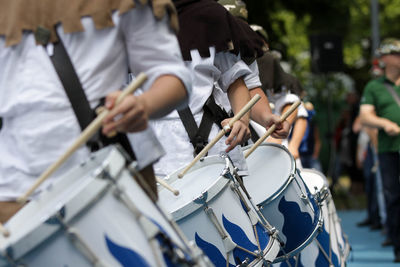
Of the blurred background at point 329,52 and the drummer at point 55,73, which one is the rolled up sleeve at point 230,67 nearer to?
the drummer at point 55,73

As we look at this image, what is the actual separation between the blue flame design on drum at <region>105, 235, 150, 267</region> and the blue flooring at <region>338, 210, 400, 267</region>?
6026 millimetres

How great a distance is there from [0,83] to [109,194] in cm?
55

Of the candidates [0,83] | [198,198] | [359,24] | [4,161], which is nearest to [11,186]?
[4,161]

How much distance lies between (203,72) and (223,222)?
87 centimetres

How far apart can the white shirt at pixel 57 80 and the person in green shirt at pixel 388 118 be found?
600cm

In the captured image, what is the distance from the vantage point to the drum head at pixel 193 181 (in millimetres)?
3777

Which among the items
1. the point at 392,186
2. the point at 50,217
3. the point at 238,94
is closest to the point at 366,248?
the point at 392,186

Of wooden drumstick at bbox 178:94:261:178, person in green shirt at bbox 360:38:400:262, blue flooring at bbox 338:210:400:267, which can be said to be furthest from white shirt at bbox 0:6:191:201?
person in green shirt at bbox 360:38:400:262

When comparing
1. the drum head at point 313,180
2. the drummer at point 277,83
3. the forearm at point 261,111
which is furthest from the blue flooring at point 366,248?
the forearm at point 261,111

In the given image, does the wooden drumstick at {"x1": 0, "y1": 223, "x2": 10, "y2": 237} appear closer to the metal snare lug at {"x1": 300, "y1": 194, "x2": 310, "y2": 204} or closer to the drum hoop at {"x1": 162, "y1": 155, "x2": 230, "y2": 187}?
the drum hoop at {"x1": 162, "y1": 155, "x2": 230, "y2": 187}

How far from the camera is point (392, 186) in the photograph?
8.55m

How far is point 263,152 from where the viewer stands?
4.80 metres

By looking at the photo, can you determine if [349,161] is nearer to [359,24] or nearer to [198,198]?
[359,24]

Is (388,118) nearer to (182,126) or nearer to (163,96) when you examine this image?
(182,126)
